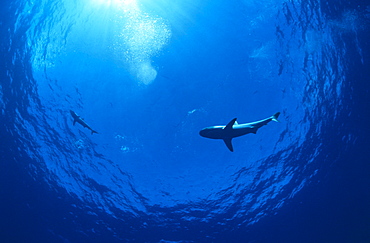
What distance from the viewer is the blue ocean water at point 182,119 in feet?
38.7

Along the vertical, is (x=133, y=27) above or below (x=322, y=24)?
above

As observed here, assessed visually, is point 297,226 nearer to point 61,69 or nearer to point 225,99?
point 225,99

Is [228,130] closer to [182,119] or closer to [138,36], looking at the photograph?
[182,119]

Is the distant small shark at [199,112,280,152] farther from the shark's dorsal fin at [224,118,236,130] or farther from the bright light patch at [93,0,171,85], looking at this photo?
the bright light patch at [93,0,171,85]

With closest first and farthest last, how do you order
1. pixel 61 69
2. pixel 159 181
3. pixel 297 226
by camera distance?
pixel 61 69, pixel 159 181, pixel 297 226

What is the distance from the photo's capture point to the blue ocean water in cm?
1180

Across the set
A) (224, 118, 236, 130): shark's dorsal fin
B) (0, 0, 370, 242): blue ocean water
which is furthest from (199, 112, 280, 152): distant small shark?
(0, 0, 370, 242): blue ocean water

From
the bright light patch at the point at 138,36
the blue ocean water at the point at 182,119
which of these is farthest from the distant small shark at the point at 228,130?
the bright light patch at the point at 138,36

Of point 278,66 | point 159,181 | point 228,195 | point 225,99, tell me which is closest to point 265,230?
point 228,195

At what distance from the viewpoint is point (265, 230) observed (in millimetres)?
18859

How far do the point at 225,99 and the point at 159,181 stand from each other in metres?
8.12

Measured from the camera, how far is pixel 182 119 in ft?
47.9

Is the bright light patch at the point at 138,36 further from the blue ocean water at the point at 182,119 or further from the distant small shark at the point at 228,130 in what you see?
the distant small shark at the point at 228,130

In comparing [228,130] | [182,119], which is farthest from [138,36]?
[228,130]
